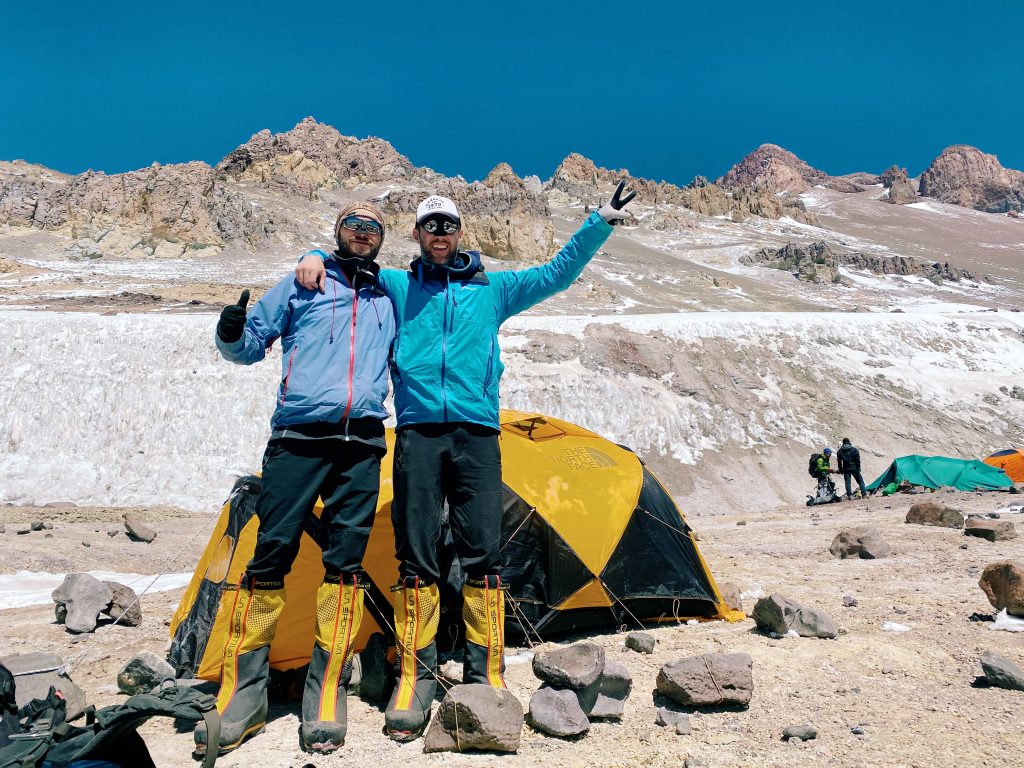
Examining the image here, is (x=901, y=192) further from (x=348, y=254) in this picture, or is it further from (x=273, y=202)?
(x=348, y=254)

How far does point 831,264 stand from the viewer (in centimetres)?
7300

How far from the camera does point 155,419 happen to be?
17.9 m

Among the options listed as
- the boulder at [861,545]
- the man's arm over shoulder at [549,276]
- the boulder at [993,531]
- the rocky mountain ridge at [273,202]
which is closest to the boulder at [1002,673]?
the man's arm over shoulder at [549,276]

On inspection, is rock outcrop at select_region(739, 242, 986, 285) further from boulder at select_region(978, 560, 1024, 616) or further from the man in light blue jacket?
the man in light blue jacket

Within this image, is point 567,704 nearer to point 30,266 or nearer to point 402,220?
point 30,266

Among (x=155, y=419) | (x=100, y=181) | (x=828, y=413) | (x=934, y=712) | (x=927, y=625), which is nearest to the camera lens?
(x=934, y=712)

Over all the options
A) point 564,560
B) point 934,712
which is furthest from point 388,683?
point 934,712

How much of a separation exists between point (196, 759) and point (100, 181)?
60839 mm

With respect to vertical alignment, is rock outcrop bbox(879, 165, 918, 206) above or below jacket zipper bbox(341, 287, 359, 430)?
above

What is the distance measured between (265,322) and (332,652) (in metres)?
1.96

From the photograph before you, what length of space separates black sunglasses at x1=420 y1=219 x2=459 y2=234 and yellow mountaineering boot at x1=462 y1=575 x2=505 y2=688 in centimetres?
216

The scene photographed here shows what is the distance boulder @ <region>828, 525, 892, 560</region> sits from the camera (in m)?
7.62

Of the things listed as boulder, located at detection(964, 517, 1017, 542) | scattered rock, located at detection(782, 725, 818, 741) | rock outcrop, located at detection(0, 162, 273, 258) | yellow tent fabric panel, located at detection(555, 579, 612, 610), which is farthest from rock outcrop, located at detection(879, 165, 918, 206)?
scattered rock, located at detection(782, 725, 818, 741)

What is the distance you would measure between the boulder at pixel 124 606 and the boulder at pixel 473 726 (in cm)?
368
